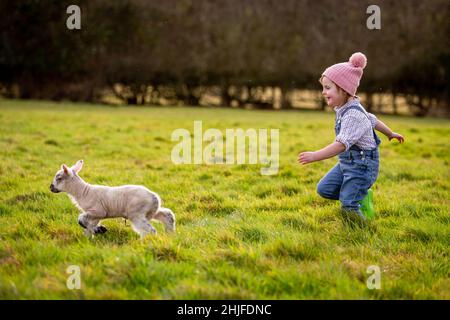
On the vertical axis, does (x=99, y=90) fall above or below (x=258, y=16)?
below

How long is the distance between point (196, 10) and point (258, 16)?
3056mm

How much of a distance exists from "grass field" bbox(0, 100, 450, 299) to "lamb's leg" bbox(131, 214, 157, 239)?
110mm

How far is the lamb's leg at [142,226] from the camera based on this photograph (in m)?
4.12

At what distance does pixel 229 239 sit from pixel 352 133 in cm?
145

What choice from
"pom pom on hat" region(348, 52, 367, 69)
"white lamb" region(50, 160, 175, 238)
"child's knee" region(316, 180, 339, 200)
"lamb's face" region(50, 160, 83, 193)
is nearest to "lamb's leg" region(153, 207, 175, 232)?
"white lamb" region(50, 160, 175, 238)

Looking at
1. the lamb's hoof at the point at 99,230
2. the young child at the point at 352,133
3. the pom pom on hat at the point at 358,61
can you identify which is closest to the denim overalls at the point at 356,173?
the young child at the point at 352,133

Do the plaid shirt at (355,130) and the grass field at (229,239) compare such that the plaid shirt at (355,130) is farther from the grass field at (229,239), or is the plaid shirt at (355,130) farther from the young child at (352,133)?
the grass field at (229,239)

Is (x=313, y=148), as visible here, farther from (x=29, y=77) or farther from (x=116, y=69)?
(x=29, y=77)

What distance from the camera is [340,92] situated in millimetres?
4621

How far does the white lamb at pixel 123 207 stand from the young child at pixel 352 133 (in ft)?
5.37

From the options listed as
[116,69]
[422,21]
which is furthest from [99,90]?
[422,21]

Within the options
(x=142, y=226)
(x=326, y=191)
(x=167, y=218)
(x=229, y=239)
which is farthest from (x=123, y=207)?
(x=326, y=191)
